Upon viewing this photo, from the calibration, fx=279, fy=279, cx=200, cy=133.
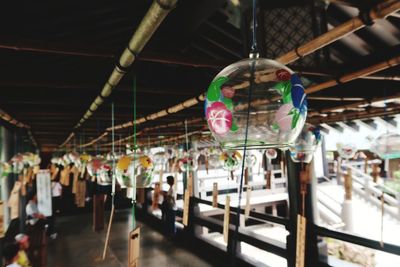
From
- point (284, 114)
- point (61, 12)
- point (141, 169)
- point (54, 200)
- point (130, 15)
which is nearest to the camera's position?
point (284, 114)

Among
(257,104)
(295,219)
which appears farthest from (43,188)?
(257,104)

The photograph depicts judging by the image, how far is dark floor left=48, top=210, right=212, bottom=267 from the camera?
22.9 ft

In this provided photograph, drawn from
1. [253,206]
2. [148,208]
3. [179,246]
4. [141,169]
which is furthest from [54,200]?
[141,169]

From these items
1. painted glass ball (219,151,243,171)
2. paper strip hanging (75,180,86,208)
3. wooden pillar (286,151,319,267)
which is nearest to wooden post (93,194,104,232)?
paper strip hanging (75,180,86,208)

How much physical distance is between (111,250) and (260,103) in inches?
319

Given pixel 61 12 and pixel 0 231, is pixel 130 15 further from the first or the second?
pixel 0 231

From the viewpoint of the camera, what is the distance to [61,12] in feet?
8.55

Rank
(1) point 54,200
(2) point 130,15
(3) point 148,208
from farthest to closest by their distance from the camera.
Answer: (3) point 148,208, (1) point 54,200, (2) point 130,15

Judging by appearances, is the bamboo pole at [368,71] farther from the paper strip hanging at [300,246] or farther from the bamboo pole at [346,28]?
the paper strip hanging at [300,246]

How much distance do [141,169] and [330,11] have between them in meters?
3.24

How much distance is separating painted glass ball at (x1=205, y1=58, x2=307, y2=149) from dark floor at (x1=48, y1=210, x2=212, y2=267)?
631cm

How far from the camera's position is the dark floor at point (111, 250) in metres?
6.99

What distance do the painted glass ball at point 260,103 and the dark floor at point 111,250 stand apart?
6.31 m

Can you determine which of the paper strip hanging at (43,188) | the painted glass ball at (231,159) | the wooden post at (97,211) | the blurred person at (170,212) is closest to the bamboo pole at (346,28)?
the painted glass ball at (231,159)
